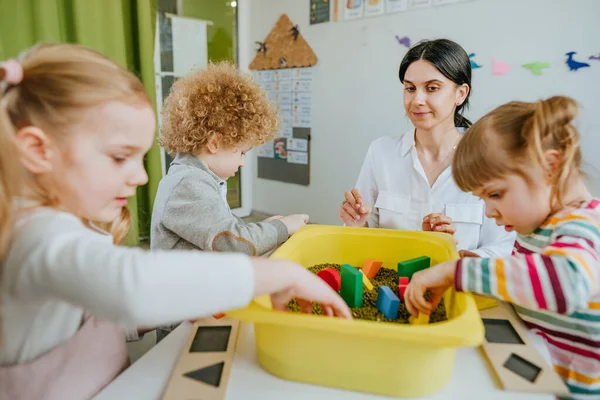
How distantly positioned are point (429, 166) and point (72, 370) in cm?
119

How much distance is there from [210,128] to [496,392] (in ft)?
2.78

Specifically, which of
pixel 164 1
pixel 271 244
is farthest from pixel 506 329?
pixel 164 1

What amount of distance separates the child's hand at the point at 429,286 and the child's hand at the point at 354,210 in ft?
1.76

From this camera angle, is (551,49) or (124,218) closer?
(124,218)

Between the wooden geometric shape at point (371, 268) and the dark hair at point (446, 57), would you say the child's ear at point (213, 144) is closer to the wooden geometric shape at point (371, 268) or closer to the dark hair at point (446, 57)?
the wooden geometric shape at point (371, 268)

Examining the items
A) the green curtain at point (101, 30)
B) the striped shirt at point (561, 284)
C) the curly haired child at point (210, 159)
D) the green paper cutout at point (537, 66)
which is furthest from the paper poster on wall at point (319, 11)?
the striped shirt at point (561, 284)

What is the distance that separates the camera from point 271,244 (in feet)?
3.35

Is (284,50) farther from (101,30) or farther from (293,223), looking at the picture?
(293,223)

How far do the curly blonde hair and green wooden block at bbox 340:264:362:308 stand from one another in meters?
0.51

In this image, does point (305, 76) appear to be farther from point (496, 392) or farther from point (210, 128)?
point (496, 392)

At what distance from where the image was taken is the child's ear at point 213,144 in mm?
1066

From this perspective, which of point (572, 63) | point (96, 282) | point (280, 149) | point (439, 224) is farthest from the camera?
point (280, 149)

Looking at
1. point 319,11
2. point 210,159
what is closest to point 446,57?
point 210,159

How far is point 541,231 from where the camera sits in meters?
0.76
